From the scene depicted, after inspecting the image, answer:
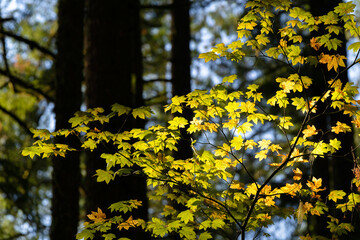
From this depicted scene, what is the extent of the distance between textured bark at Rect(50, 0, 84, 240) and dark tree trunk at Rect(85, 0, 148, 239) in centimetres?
70

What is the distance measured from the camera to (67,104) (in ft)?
14.4

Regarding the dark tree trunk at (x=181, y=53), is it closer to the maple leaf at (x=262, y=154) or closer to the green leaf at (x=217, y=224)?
the maple leaf at (x=262, y=154)

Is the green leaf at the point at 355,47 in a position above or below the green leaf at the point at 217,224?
above

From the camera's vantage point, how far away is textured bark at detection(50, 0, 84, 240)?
4289 millimetres

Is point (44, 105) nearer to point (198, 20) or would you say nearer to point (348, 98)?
point (198, 20)

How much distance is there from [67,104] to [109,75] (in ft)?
3.20

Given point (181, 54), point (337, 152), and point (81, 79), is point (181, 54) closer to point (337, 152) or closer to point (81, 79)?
point (81, 79)

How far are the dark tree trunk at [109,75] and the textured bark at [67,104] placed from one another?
70 centimetres

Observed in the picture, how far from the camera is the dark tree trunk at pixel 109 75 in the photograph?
11.2 ft

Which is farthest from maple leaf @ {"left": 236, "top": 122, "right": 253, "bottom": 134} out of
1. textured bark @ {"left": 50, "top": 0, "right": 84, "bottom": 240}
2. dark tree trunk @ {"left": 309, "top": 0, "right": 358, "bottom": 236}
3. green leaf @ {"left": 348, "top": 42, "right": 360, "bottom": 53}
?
textured bark @ {"left": 50, "top": 0, "right": 84, "bottom": 240}

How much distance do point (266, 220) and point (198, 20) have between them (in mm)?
8686

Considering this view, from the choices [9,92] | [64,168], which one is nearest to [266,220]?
[64,168]

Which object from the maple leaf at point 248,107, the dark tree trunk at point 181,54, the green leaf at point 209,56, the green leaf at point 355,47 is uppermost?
the dark tree trunk at point 181,54

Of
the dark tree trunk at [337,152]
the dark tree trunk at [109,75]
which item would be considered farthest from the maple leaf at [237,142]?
the dark tree trunk at [337,152]
